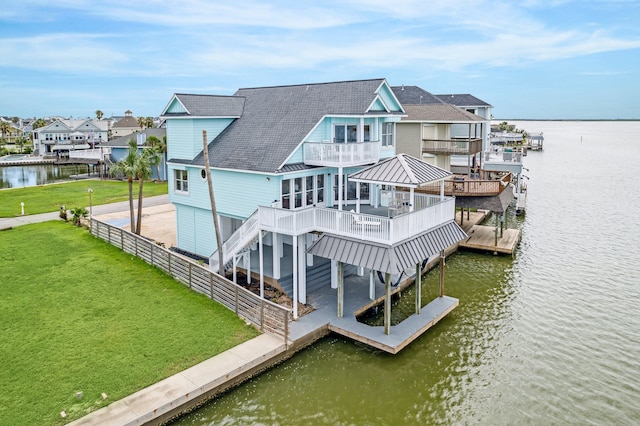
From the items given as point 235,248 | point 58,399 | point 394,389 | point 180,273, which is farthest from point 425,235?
point 58,399

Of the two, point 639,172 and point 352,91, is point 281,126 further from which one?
point 639,172

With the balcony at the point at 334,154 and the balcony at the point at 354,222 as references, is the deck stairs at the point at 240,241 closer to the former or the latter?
the balcony at the point at 354,222

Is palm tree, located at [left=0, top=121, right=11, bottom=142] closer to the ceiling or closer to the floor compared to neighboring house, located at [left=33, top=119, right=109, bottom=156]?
closer to the ceiling

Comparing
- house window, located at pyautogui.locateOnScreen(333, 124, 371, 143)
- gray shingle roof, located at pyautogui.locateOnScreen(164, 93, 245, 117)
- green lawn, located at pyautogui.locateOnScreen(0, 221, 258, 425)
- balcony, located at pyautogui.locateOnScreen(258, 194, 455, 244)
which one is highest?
gray shingle roof, located at pyautogui.locateOnScreen(164, 93, 245, 117)

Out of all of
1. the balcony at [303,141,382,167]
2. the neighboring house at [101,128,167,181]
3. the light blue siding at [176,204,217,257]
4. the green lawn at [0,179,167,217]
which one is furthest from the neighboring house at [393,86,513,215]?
the neighboring house at [101,128,167,181]

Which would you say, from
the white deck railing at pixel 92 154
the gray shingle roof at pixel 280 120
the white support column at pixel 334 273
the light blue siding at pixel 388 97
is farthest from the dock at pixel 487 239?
the white deck railing at pixel 92 154

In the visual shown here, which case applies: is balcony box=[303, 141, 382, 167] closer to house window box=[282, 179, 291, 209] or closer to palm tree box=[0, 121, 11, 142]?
house window box=[282, 179, 291, 209]
